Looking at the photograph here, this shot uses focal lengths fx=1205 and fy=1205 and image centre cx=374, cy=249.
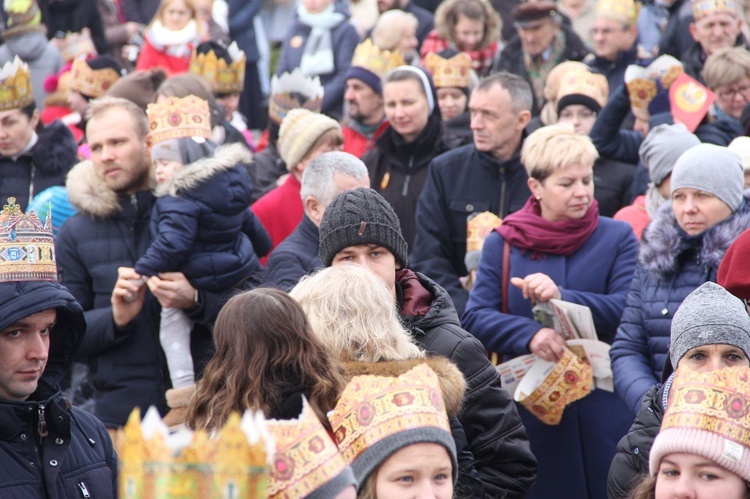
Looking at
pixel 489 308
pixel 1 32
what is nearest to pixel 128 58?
pixel 1 32

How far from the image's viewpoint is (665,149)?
6492 millimetres

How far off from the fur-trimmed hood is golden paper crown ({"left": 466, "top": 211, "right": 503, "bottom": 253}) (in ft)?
9.45

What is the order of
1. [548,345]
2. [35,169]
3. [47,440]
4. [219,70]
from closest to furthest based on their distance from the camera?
[47,440], [548,345], [35,169], [219,70]

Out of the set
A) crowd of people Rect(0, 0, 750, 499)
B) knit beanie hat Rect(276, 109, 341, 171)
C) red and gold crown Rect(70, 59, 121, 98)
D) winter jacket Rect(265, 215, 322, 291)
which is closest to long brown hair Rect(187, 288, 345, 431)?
crowd of people Rect(0, 0, 750, 499)

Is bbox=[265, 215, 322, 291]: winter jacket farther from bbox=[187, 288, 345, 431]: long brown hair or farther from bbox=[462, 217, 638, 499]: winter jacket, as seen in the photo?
bbox=[187, 288, 345, 431]: long brown hair

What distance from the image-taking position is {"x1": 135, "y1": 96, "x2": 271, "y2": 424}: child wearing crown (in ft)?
20.0

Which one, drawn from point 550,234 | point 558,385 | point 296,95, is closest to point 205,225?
point 550,234

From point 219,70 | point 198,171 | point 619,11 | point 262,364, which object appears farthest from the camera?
point 619,11

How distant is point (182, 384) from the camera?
6.16 m

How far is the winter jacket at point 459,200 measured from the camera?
7.11 meters

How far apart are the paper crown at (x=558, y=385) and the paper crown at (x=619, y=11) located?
14.4 ft

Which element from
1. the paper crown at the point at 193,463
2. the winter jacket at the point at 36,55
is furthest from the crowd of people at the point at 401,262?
the paper crown at the point at 193,463

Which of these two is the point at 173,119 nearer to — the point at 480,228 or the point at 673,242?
the point at 480,228

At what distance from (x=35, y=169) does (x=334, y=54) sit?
4375 millimetres
